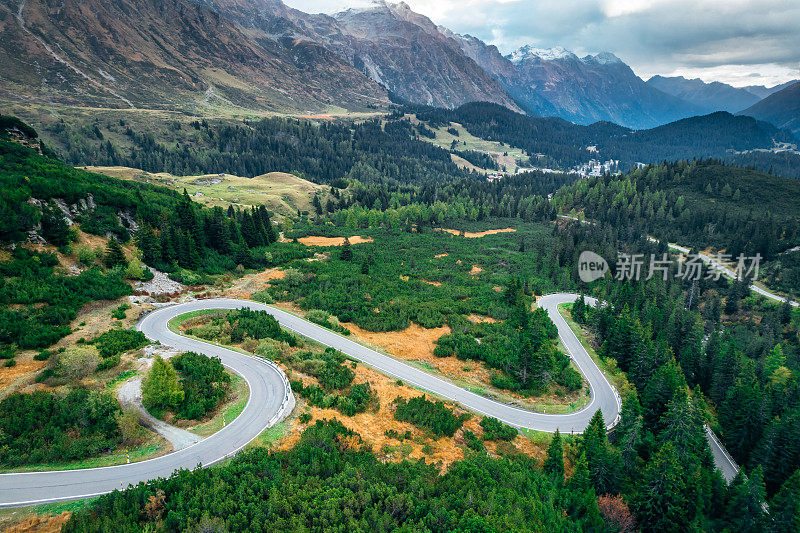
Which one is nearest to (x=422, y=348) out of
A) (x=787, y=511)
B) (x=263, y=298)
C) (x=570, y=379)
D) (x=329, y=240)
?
(x=570, y=379)

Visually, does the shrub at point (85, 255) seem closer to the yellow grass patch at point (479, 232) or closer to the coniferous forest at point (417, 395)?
the coniferous forest at point (417, 395)

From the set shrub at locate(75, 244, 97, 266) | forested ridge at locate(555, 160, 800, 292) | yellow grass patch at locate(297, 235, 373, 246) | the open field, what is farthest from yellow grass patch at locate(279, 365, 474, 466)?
forested ridge at locate(555, 160, 800, 292)

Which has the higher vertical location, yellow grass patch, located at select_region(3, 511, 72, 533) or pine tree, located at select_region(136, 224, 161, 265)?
pine tree, located at select_region(136, 224, 161, 265)

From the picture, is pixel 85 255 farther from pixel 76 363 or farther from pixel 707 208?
pixel 707 208

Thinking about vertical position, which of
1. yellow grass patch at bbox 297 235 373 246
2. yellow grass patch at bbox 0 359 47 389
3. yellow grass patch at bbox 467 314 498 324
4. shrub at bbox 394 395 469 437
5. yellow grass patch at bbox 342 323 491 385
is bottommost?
yellow grass patch at bbox 467 314 498 324

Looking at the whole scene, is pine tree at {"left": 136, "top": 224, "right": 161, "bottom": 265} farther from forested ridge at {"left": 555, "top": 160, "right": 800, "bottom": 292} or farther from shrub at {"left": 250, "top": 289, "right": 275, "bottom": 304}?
forested ridge at {"left": 555, "top": 160, "right": 800, "bottom": 292}

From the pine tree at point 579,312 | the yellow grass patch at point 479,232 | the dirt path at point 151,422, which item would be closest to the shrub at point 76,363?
the dirt path at point 151,422
